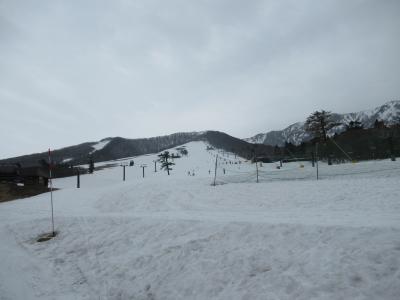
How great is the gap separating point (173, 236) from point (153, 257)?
54.7 inches

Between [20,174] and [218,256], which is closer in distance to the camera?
[218,256]

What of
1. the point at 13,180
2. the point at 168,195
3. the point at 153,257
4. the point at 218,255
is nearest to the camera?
the point at 218,255

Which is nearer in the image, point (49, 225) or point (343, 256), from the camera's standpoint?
point (343, 256)

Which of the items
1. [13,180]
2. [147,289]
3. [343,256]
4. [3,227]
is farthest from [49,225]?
[13,180]

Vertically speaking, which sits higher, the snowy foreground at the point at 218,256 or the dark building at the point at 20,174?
the dark building at the point at 20,174

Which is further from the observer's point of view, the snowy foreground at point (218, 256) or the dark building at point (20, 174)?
the dark building at point (20, 174)

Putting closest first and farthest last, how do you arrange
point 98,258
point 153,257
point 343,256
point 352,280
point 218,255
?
point 352,280 < point 343,256 < point 218,255 < point 153,257 < point 98,258

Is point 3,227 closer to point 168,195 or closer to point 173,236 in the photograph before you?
point 168,195

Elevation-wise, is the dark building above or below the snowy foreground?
above

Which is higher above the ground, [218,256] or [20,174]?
[20,174]

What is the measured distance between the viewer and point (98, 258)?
9664 mm

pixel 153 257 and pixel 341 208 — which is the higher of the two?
pixel 341 208

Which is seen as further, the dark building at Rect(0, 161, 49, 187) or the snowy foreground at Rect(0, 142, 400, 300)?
the dark building at Rect(0, 161, 49, 187)

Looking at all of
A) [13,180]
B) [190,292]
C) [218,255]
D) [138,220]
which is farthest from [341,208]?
[13,180]
